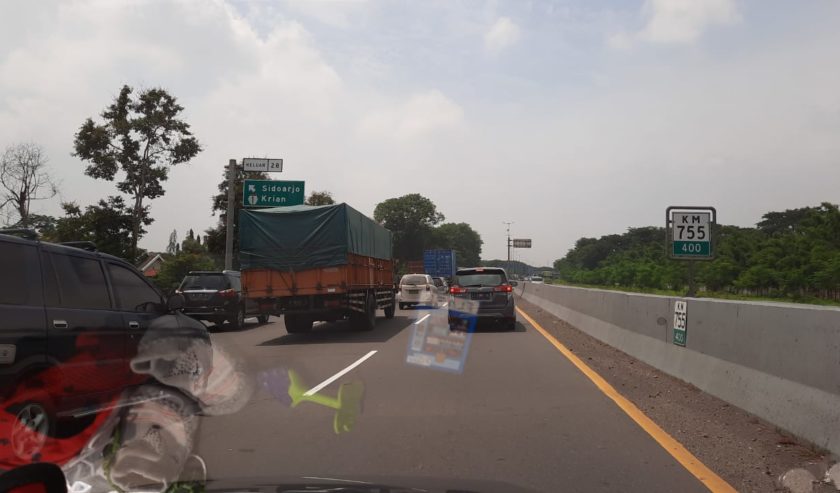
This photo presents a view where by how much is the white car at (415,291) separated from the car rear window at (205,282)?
11.6m

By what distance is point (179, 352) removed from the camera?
7.45m

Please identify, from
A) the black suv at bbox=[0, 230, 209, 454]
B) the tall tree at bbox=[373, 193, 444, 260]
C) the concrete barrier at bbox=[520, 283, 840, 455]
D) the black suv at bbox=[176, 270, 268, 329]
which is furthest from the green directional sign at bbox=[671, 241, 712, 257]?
the tall tree at bbox=[373, 193, 444, 260]

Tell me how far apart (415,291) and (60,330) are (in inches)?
949

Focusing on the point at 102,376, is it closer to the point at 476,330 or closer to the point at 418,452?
the point at 418,452

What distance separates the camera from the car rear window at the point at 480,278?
17797mm

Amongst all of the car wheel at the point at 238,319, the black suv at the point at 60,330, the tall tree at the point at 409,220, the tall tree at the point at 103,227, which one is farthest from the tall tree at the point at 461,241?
the black suv at the point at 60,330

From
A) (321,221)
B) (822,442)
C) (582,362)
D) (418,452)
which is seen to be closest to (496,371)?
(582,362)

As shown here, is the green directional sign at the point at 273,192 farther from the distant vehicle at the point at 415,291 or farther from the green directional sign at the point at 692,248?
the green directional sign at the point at 692,248

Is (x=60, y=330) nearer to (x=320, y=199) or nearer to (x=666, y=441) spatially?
(x=666, y=441)

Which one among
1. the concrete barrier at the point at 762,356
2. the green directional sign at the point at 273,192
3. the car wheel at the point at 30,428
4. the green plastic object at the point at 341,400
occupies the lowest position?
the green plastic object at the point at 341,400

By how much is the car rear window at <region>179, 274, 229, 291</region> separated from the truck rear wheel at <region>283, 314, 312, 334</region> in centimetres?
275

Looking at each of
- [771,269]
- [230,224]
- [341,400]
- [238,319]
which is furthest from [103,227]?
[771,269]

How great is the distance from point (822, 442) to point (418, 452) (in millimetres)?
3294

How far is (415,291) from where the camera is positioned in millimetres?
29234
